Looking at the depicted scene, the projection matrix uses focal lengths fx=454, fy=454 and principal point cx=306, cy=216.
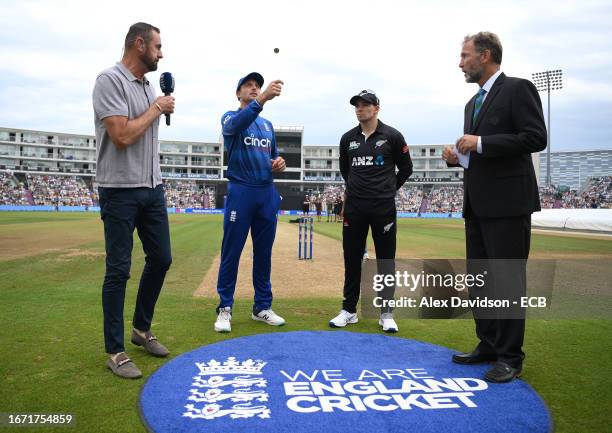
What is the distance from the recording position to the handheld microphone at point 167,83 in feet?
12.2

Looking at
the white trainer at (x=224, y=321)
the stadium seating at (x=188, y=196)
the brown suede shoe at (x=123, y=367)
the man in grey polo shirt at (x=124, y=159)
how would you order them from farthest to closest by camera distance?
the stadium seating at (x=188, y=196), the white trainer at (x=224, y=321), the man in grey polo shirt at (x=124, y=159), the brown suede shoe at (x=123, y=367)

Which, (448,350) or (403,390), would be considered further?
(448,350)

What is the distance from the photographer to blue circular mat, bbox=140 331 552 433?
2.55 m

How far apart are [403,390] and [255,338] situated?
1.67 meters

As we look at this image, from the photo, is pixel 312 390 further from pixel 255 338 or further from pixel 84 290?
pixel 84 290

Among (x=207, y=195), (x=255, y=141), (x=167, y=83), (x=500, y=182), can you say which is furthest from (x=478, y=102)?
(x=207, y=195)

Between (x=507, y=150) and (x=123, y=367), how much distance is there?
326 cm

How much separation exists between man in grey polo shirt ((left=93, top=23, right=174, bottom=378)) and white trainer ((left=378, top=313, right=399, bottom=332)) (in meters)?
2.21

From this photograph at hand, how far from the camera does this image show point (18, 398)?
2.83m

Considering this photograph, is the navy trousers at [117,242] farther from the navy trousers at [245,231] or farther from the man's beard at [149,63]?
the navy trousers at [245,231]

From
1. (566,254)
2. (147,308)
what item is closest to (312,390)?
(147,308)

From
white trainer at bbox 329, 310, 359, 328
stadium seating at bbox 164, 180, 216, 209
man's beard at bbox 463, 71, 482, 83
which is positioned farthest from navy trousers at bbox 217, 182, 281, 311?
stadium seating at bbox 164, 180, 216, 209

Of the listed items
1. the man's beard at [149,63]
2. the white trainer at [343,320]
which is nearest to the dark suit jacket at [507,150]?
the white trainer at [343,320]

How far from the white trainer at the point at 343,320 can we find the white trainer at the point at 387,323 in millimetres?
307
